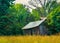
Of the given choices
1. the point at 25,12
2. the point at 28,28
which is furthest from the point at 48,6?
the point at 28,28

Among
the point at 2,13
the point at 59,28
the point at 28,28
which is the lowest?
the point at 28,28

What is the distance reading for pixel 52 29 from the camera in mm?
33688

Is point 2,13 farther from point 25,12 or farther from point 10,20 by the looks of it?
point 25,12

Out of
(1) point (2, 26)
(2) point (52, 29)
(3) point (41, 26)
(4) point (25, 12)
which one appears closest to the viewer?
(1) point (2, 26)

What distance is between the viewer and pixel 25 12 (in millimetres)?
65250

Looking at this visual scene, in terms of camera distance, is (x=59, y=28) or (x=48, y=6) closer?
(x=59, y=28)

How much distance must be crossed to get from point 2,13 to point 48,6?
35.9 metres

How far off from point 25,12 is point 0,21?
110 feet

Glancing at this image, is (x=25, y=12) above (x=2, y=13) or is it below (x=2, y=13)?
below

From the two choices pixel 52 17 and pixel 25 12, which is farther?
pixel 25 12

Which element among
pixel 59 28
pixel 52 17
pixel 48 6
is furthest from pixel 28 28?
pixel 48 6

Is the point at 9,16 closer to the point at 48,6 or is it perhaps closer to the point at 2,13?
the point at 2,13

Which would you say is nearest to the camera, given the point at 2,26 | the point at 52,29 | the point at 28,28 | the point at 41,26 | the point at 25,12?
the point at 2,26

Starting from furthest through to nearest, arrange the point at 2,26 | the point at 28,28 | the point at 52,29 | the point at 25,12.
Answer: the point at 25,12
the point at 28,28
the point at 52,29
the point at 2,26
